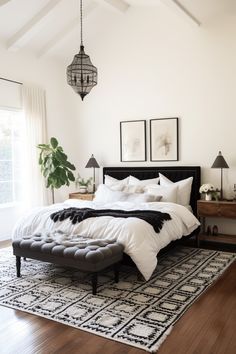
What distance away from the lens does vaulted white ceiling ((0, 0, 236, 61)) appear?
5273 millimetres

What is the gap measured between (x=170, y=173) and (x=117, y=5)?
9.89 ft

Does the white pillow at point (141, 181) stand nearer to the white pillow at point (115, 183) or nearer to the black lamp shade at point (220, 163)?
the white pillow at point (115, 183)

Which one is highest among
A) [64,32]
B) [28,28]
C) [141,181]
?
[64,32]

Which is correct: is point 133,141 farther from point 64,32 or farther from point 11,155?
point 64,32

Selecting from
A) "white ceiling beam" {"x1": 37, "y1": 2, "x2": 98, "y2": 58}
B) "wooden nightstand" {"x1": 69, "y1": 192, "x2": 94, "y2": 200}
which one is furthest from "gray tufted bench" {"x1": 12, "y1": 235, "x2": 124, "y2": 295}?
"white ceiling beam" {"x1": 37, "y1": 2, "x2": 98, "y2": 58}

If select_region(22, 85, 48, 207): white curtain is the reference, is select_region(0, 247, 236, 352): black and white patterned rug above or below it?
below

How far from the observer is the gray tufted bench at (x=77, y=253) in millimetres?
3461

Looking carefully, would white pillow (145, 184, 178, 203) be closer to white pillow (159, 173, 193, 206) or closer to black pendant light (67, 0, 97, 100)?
white pillow (159, 173, 193, 206)

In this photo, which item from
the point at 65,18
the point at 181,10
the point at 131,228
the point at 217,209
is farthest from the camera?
the point at 65,18

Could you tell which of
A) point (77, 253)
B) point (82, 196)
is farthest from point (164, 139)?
point (77, 253)

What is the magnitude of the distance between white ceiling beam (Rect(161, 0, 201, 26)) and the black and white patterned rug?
363cm

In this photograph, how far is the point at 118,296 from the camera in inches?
136

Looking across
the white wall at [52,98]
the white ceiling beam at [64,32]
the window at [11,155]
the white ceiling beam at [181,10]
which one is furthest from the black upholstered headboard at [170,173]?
the white ceiling beam at [64,32]

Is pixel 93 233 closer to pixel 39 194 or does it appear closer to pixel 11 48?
pixel 39 194
